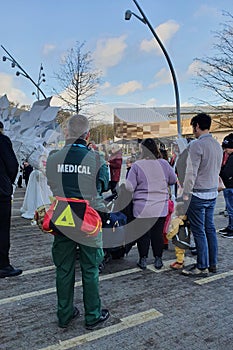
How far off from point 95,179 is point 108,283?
60.5 inches

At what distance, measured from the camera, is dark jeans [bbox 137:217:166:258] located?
12.7 ft

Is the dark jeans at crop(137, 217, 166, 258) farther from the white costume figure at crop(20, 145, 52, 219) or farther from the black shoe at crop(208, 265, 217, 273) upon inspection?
the white costume figure at crop(20, 145, 52, 219)

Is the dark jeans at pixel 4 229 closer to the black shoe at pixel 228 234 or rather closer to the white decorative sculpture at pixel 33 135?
the white decorative sculpture at pixel 33 135

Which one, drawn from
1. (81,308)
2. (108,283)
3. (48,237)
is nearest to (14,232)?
(48,237)

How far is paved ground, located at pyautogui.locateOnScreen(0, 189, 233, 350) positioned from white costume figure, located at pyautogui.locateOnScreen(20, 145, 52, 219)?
2862 millimetres

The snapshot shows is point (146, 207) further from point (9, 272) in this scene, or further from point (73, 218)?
point (9, 272)

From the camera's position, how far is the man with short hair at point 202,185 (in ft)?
11.6

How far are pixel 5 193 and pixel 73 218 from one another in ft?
5.12

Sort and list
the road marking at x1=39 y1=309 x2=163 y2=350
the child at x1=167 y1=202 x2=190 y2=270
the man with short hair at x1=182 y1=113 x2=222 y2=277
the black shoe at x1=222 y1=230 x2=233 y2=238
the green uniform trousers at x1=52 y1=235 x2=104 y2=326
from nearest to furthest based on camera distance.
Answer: the road marking at x1=39 y1=309 x2=163 y2=350 < the green uniform trousers at x1=52 y1=235 x2=104 y2=326 < the man with short hair at x1=182 y1=113 x2=222 y2=277 < the child at x1=167 y1=202 x2=190 y2=270 < the black shoe at x1=222 y1=230 x2=233 y2=238

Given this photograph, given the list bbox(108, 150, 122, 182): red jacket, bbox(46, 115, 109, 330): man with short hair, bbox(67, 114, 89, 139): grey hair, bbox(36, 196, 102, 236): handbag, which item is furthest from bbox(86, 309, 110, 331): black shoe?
bbox(108, 150, 122, 182): red jacket

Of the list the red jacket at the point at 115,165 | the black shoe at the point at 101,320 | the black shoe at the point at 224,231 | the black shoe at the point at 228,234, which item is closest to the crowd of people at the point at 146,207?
the black shoe at the point at 101,320

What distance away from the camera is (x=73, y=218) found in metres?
2.47

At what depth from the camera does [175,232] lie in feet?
13.1

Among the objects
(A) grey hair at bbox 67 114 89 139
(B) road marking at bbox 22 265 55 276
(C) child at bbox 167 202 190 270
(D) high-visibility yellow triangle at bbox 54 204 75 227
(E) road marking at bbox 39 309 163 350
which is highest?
(A) grey hair at bbox 67 114 89 139
